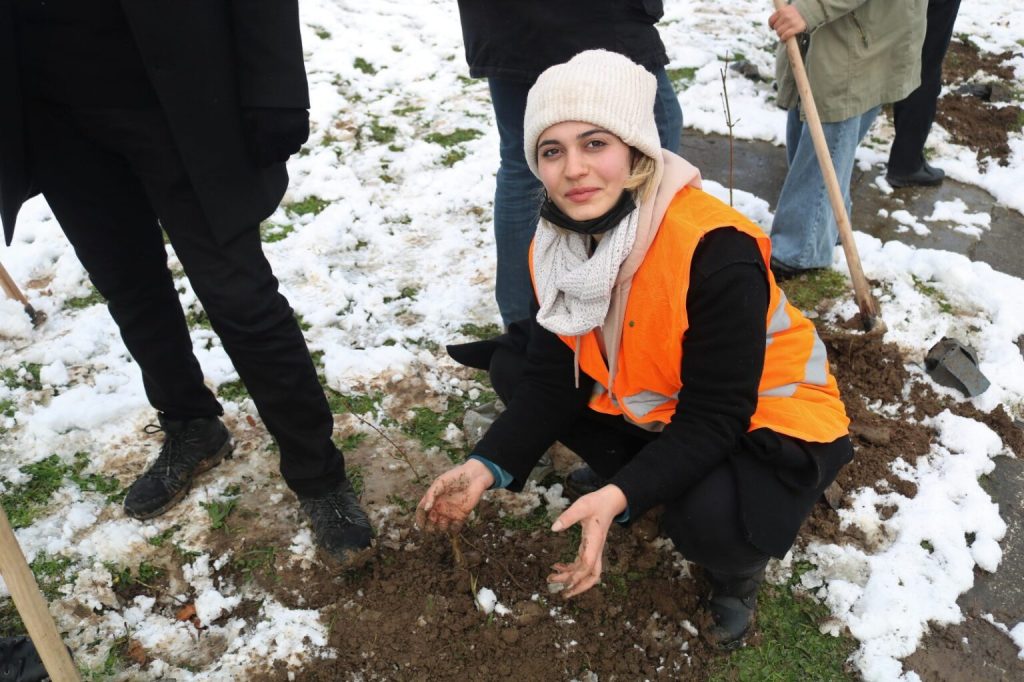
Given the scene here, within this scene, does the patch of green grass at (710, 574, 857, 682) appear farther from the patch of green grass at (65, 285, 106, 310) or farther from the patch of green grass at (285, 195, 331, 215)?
the patch of green grass at (65, 285, 106, 310)

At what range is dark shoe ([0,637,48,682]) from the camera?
190cm

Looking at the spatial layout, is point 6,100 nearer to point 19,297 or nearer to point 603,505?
point 603,505

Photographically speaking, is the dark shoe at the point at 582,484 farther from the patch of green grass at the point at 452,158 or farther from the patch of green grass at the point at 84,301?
the patch of green grass at the point at 452,158

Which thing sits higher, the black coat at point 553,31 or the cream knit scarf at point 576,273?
the black coat at point 553,31

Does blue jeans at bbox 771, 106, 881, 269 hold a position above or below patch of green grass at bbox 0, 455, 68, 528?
above

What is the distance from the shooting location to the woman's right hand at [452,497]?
1.82 metres

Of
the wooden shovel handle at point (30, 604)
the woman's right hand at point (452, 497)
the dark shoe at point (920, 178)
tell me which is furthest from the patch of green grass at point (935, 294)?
the wooden shovel handle at point (30, 604)

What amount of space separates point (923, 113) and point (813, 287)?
1.54 m

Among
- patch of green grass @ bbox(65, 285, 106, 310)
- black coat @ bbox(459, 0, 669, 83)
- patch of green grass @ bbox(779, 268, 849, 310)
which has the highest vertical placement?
black coat @ bbox(459, 0, 669, 83)

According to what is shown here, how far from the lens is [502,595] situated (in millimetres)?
2119

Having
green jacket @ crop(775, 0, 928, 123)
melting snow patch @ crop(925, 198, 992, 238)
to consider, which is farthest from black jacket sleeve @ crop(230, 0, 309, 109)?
melting snow patch @ crop(925, 198, 992, 238)

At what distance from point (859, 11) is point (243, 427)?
2.97m

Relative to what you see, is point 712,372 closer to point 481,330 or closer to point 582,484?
point 582,484

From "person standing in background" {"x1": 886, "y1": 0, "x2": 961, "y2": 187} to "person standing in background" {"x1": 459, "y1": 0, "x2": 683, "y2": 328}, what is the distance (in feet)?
6.93
